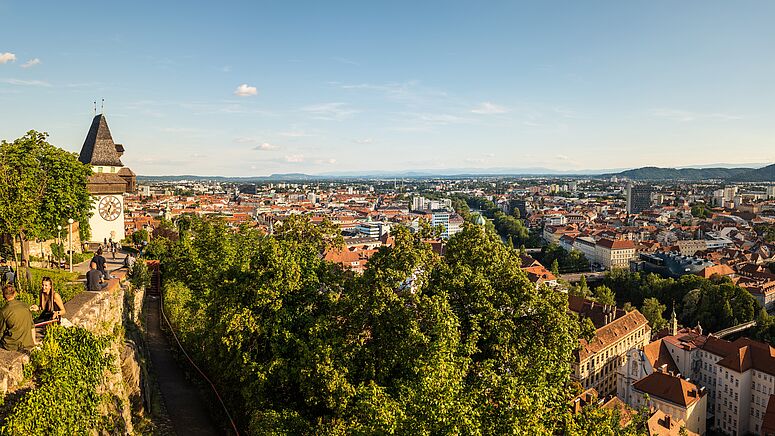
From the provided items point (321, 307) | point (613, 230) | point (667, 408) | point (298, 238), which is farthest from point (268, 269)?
point (613, 230)

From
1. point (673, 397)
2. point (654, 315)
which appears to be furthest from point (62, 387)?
point (654, 315)

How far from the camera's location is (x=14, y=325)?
7699 mm

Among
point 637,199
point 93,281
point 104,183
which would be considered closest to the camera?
point 93,281

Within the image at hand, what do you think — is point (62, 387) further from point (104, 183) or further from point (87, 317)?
point (104, 183)

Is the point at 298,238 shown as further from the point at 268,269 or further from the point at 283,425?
the point at 283,425

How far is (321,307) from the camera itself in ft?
40.7

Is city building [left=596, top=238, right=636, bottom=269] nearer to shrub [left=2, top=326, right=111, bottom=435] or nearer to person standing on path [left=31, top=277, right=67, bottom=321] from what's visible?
person standing on path [left=31, top=277, right=67, bottom=321]

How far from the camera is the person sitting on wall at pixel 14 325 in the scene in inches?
302

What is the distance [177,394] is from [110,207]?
48.3ft

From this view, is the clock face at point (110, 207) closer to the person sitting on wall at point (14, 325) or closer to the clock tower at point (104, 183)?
the clock tower at point (104, 183)

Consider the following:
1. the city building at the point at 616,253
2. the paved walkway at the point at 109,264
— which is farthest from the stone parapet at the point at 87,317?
the city building at the point at 616,253

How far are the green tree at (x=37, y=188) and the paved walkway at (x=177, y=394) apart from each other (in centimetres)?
456

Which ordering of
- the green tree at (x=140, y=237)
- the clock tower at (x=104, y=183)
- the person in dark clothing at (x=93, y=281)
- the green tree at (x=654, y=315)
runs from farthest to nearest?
the green tree at (x=654, y=315)
the green tree at (x=140, y=237)
the clock tower at (x=104, y=183)
the person in dark clothing at (x=93, y=281)

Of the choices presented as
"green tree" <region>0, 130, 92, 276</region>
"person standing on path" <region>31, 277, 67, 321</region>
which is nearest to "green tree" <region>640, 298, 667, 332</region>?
"green tree" <region>0, 130, 92, 276</region>
